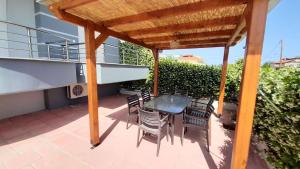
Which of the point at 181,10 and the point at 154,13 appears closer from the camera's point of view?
the point at 181,10

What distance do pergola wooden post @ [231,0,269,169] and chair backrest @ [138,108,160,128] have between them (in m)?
1.45

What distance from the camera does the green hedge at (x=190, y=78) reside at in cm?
651

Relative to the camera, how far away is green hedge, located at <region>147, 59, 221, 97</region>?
21.4 ft

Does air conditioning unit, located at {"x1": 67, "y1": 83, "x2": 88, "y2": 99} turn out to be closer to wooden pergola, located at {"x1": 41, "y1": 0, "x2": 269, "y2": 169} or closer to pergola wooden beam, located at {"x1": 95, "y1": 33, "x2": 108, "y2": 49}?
wooden pergola, located at {"x1": 41, "y1": 0, "x2": 269, "y2": 169}

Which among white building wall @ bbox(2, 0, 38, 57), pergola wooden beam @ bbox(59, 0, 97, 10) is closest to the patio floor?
white building wall @ bbox(2, 0, 38, 57)

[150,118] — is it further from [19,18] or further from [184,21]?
[19,18]

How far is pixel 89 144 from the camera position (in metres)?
3.32

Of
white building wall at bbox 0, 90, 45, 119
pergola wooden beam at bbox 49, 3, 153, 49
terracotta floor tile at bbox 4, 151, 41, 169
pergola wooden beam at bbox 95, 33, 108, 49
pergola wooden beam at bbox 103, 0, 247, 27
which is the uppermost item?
pergola wooden beam at bbox 103, 0, 247, 27

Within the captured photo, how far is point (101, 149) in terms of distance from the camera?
315cm

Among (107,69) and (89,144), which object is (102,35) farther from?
(89,144)

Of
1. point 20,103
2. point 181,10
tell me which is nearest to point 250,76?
→ point 181,10

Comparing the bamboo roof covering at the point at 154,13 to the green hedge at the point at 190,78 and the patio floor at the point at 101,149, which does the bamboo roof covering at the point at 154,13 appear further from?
the green hedge at the point at 190,78

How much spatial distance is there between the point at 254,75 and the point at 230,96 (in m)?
5.09

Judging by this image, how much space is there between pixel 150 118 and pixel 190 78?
181 inches
